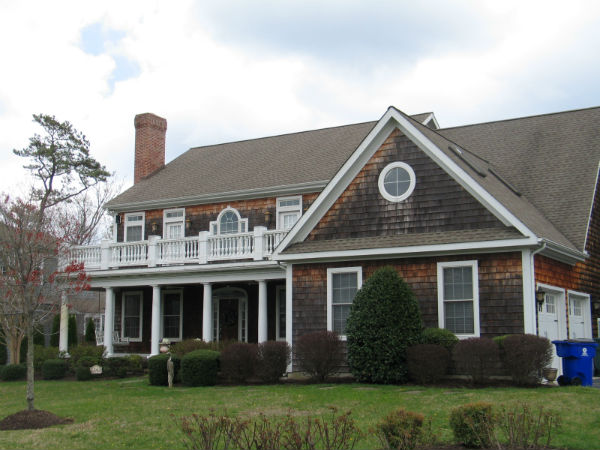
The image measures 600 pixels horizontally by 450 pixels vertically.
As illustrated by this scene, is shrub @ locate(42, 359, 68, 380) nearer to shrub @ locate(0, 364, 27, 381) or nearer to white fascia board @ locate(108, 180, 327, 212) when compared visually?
shrub @ locate(0, 364, 27, 381)

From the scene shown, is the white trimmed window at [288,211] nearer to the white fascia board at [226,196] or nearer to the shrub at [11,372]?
the white fascia board at [226,196]

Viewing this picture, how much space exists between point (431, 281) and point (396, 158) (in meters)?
3.15

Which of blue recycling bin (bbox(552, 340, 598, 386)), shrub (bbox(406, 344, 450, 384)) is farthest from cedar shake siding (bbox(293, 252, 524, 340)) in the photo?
shrub (bbox(406, 344, 450, 384))

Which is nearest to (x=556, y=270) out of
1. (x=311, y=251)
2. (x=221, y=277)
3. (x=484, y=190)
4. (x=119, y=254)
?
(x=484, y=190)

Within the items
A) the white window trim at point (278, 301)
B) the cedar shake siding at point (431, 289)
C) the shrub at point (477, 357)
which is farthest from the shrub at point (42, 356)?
the shrub at point (477, 357)

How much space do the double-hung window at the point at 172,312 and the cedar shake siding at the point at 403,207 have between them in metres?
9.52

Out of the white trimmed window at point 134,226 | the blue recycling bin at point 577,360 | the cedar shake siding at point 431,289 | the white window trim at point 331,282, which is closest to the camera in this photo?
the blue recycling bin at point 577,360

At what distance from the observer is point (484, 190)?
1608 cm

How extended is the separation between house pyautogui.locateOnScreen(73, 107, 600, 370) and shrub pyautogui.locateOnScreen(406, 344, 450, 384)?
4.24ft

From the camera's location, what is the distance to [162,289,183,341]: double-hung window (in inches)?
1035

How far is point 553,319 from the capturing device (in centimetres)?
1748

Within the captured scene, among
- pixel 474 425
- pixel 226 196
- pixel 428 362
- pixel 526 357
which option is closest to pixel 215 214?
pixel 226 196

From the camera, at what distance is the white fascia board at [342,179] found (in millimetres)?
17719

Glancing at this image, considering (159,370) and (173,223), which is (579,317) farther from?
(173,223)
